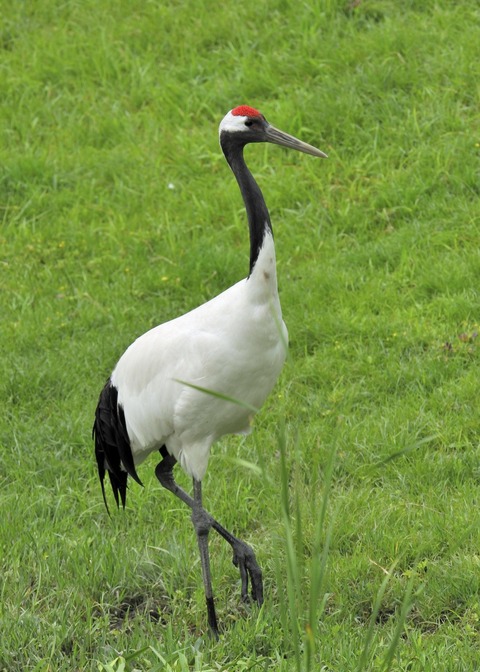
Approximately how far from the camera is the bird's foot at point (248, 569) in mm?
4398

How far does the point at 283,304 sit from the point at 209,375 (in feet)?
7.73

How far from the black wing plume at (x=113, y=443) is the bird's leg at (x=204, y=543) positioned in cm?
39

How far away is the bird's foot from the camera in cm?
440

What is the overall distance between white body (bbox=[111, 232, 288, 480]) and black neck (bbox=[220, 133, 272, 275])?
0.12 ft

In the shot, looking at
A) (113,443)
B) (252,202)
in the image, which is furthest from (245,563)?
(252,202)

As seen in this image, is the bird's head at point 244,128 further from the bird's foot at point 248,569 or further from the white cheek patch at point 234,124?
the bird's foot at point 248,569

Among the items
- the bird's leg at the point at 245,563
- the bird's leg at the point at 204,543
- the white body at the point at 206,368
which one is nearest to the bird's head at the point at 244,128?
the white body at the point at 206,368

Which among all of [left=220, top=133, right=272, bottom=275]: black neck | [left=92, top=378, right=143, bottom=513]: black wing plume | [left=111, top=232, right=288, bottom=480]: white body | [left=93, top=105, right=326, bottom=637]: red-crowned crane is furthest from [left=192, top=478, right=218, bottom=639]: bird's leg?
[left=220, top=133, right=272, bottom=275]: black neck

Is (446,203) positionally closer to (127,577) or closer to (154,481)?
(154,481)

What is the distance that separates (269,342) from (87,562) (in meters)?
1.21

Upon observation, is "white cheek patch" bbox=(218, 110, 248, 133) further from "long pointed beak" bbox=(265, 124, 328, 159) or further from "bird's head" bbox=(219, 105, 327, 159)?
"long pointed beak" bbox=(265, 124, 328, 159)

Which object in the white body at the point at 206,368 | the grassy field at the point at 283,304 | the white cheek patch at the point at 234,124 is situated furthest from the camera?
the white cheek patch at the point at 234,124

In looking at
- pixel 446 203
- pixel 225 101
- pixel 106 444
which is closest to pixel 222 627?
pixel 106 444

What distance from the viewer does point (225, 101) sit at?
803 cm
